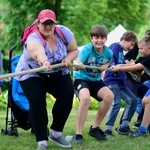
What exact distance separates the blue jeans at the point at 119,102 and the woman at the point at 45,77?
1.58m

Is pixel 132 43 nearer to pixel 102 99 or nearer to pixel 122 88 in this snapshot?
pixel 122 88

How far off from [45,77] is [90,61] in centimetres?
109

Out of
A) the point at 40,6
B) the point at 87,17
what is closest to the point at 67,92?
the point at 40,6

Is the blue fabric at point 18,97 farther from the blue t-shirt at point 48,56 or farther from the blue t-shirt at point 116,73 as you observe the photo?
the blue t-shirt at point 48,56

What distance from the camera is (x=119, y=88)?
805 centimetres

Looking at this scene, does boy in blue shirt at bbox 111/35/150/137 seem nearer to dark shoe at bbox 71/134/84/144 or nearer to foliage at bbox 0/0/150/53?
dark shoe at bbox 71/134/84/144

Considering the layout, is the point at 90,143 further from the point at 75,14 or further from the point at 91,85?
the point at 75,14

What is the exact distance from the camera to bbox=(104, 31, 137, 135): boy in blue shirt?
26.2 ft

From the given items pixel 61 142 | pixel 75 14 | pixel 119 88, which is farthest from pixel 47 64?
pixel 75 14

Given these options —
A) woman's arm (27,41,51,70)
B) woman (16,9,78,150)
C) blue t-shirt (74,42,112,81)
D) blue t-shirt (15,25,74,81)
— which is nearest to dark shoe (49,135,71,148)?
woman (16,9,78,150)

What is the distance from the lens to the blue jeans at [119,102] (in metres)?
7.99

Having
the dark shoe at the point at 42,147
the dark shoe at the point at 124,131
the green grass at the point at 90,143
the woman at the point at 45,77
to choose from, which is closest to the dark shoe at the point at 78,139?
the green grass at the point at 90,143

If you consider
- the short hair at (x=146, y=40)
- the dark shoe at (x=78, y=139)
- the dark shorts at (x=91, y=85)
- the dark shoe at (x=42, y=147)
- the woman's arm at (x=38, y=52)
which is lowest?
the dark shoe at (x=78, y=139)

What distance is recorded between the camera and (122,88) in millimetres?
8156
